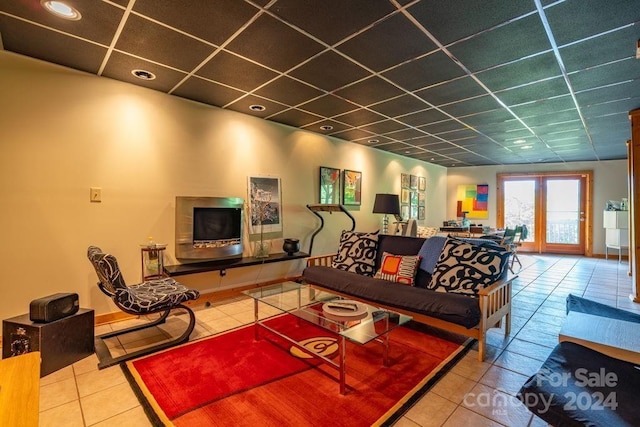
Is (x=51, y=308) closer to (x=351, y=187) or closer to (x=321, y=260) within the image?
(x=321, y=260)

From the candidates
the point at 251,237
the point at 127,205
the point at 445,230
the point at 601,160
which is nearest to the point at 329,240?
the point at 251,237

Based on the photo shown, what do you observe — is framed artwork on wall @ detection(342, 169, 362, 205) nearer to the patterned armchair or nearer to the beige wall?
the beige wall

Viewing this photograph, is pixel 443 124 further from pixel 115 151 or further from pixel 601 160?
pixel 601 160

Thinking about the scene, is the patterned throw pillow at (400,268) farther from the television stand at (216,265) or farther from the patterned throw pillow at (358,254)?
the television stand at (216,265)

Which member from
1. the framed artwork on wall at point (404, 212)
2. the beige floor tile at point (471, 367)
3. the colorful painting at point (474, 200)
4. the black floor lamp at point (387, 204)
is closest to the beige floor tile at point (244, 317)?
the beige floor tile at point (471, 367)

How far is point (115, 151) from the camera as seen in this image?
317cm

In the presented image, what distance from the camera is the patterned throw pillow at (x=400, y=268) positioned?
3.03m

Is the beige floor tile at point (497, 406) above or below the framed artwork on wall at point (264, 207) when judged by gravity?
below

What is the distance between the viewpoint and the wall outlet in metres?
3.04

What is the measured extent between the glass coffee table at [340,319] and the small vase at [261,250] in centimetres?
110

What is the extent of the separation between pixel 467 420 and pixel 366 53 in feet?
9.04

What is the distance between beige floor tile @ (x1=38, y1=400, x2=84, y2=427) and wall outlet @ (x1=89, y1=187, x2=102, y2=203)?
1951mm

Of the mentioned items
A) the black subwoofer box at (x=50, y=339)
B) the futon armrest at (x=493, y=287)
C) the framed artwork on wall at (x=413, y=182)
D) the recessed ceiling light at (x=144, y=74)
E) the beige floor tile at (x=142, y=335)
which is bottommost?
the beige floor tile at (x=142, y=335)

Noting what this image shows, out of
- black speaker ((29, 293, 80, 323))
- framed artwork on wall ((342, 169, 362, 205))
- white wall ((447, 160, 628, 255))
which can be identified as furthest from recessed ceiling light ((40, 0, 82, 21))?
white wall ((447, 160, 628, 255))
